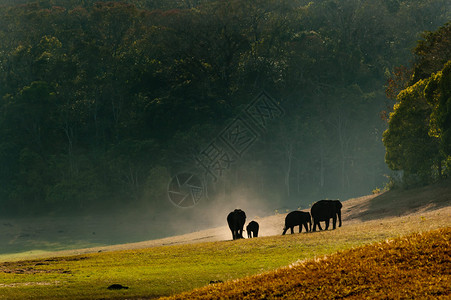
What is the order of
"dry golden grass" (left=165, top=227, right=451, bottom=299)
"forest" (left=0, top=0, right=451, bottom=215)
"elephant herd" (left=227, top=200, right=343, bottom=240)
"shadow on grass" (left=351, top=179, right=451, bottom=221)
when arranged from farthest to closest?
"forest" (left=0, top=0, right=451, bottom=215) → "shadow on grass" (left=351, top=179, right=451, bottom=221) → "elephant herd" (left=227, top=200, right=343, bottom=240) → "dry golden grass" (left=165, top=227, right=451, bottom=299)

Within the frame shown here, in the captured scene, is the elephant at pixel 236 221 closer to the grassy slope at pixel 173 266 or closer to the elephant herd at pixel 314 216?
the elephant herd at pixel 314 216

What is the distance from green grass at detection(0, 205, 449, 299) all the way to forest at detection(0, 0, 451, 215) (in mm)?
56347

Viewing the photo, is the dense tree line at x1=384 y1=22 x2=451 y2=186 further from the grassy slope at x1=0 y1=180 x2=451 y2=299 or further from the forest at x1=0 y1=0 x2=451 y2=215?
the forest at x1=0 y1=0 x2=451 y2=215

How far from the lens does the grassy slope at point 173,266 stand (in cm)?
1920

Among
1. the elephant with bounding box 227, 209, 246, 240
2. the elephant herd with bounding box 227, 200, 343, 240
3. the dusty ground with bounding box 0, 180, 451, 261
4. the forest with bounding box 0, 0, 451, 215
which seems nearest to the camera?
the elephant herd with bounding box 227, 200, 343, 240

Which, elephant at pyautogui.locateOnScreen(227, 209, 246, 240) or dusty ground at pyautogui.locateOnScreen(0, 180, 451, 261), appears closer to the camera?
elephant at pyautogui.locateOnScreen(227, 209, 246, 240)

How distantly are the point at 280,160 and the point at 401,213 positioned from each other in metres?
59.4

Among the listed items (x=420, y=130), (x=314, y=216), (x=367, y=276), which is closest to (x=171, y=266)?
(x=367, y=276)

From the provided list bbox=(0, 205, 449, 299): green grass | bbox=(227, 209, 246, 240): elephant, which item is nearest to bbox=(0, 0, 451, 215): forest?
bbox=(227, 209, 246, 240): elephant

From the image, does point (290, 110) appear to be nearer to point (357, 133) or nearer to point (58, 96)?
point (357, 133)

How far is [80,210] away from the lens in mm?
88000

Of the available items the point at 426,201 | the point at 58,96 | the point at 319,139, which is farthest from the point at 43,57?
the point at 426,201

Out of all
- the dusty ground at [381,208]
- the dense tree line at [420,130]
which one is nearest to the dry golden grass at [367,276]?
the dusty ground at [381,208]

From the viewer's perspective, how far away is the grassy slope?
1920 centimetres
